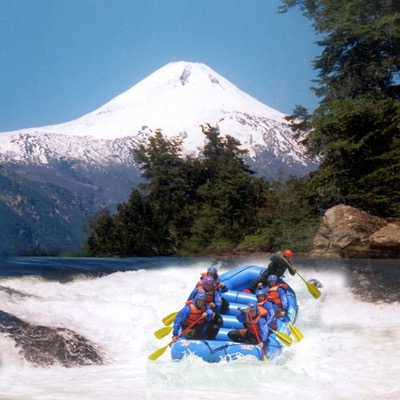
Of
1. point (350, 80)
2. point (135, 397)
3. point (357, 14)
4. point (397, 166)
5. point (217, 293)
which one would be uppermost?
point (357, 14)

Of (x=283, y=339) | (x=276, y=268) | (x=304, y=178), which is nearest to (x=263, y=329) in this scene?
(x=283, y=339)

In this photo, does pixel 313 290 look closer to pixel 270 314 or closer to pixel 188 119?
pixel 270 314

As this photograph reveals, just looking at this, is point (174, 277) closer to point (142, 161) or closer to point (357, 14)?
point (142, 161)

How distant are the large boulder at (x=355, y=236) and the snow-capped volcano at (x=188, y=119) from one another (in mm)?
4529

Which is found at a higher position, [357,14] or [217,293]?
[357,14]

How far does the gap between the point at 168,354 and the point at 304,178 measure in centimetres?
1170

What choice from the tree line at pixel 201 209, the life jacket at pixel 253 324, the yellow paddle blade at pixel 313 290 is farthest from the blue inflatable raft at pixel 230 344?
the tree line at pixel 201 209

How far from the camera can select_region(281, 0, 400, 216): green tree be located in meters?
14.9

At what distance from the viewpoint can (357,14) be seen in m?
18.6

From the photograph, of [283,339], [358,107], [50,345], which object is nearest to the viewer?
[50,345]

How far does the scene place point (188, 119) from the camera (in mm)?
17672

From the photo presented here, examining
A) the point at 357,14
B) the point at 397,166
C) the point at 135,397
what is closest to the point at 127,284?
the point at 135,397

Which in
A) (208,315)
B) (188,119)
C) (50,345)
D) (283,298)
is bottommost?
(50,345)

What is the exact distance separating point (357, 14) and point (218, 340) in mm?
14802
